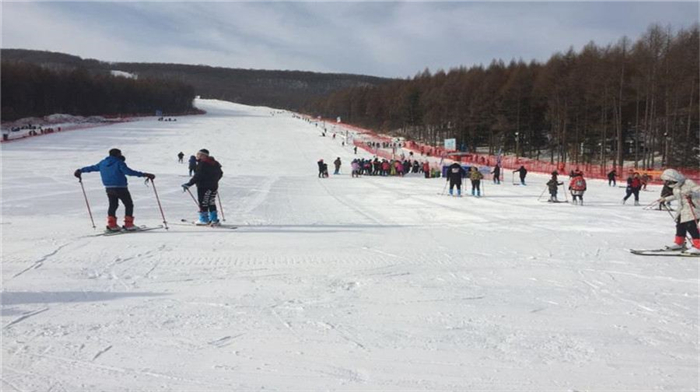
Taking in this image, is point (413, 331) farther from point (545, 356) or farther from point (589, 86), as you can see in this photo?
point (589, 86)

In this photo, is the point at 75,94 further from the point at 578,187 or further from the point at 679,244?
the point at 679,244

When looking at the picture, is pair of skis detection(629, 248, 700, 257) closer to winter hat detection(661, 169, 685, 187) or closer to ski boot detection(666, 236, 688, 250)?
ski boot detection(666, 236, 688, 250)

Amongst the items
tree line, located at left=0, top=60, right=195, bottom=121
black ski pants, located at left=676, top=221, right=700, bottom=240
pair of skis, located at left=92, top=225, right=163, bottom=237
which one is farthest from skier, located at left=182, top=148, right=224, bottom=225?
tree line, located at left=0, top=60, right=195, bottom=121

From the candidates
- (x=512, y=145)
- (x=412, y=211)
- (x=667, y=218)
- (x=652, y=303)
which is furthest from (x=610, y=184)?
(x=512, y=145)

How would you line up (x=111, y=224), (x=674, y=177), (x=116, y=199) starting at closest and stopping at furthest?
(x=674, y=177)
(x=111, y=224)
(x=116, y=199)

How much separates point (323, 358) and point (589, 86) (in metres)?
43.5

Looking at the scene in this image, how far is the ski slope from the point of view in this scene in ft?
10.9

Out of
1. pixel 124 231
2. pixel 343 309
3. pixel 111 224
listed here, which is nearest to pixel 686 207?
pixel 343 309

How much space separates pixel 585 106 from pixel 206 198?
42273 mm

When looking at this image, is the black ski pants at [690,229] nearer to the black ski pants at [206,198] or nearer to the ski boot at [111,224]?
the black ski pants at [206,198]

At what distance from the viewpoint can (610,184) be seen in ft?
83.3

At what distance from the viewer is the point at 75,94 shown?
99375 millimetres

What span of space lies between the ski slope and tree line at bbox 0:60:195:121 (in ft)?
284

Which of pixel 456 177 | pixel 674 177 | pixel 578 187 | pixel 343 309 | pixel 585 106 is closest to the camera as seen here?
pixel 343 309
